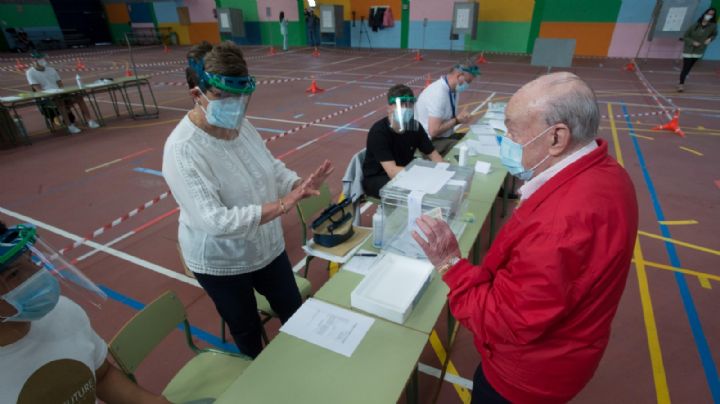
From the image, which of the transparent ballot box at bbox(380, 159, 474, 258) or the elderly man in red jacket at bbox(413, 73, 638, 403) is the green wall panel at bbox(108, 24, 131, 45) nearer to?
the transparent ballot box at bbox(380, 159, 474, 258)

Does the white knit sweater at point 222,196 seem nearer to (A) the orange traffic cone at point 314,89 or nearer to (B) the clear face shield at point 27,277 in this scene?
(B) the clear face shield at point 27,277

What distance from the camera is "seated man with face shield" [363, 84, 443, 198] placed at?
3.57 meters

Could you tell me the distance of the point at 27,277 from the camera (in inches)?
50.0

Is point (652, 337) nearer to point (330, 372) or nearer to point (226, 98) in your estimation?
point (330, 372)

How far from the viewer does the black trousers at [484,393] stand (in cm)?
172

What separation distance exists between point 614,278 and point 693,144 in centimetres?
866

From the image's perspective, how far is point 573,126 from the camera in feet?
4.17

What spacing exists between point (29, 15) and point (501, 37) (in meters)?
29.8

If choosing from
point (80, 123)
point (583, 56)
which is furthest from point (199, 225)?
point (583, 56)

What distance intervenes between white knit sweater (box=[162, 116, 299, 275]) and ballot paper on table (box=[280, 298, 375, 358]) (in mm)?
480

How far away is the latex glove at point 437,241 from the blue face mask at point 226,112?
1.16 metres

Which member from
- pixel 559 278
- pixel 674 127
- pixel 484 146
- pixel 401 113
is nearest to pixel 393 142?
pixel 401 113

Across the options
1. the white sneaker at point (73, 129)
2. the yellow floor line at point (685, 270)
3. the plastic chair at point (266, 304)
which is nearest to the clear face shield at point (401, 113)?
the plastic chair at point (266, 304)

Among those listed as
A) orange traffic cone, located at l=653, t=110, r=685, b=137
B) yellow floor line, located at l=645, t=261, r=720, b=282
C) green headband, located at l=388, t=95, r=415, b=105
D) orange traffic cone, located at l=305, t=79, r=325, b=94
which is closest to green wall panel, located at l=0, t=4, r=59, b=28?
orange traffic cone, located at l=305, t=79, r=325, b=94
